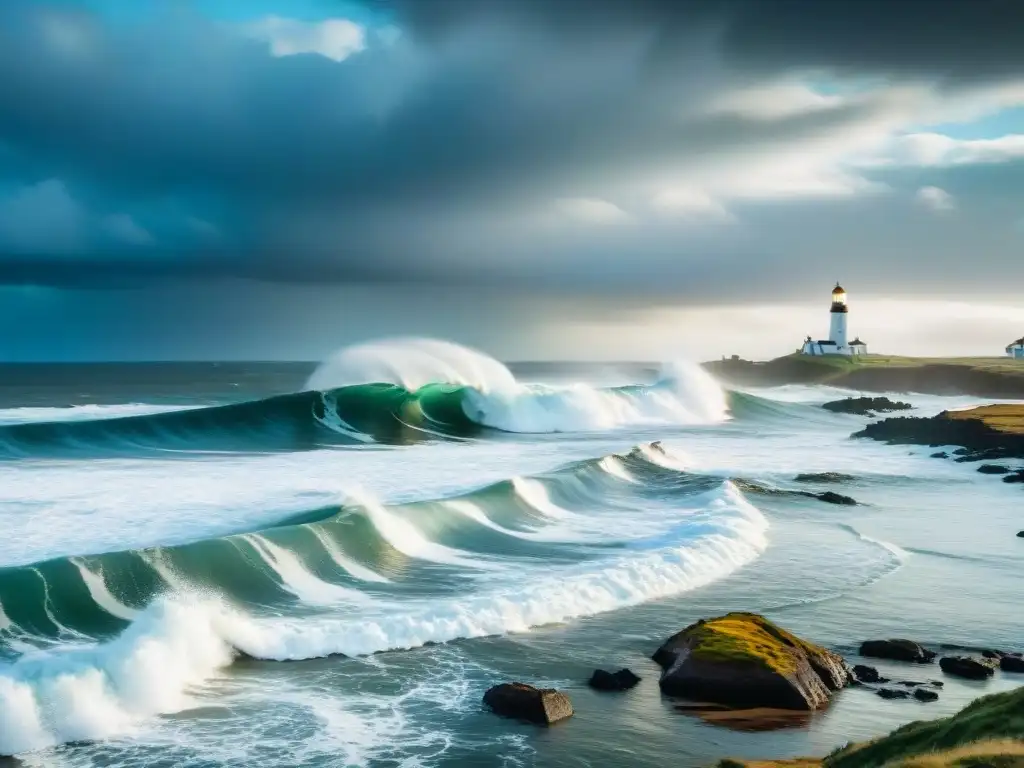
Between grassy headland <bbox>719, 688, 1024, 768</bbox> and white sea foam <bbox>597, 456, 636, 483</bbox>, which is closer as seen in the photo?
grassy headland <bbox>719, 688, 1024, 768</bbox>

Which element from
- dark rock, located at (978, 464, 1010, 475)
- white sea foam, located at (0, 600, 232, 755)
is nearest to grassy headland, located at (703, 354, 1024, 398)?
dark rock, located at (978, 464, 1010, 475)

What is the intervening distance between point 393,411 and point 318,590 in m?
26.7

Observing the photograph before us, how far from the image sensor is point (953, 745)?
5.55 metres

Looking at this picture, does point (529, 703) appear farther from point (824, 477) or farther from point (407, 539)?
point (824, 477)

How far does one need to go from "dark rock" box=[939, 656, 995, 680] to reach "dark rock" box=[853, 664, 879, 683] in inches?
28.4

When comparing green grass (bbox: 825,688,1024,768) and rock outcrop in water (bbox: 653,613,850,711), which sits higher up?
green grass (bbox: 825,688,1024,768)

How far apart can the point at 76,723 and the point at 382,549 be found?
7.04 metres

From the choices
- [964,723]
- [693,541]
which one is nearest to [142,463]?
[693,541]

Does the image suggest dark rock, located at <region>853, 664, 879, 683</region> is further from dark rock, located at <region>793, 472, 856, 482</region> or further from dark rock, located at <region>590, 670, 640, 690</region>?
dark rock, located at <region>793, 472, 856, 482</region>

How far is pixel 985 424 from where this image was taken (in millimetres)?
35938

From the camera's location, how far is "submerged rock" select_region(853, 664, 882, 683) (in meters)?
8.79

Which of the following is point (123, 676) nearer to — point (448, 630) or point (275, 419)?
point (448, 630)

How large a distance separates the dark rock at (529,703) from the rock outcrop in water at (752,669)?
1.19 metres

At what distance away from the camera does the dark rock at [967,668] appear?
350 inches
